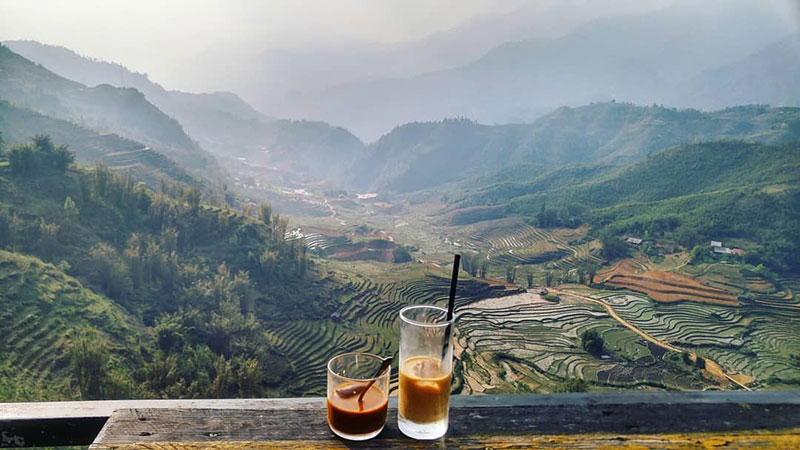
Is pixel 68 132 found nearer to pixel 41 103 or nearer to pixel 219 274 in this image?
pixel 41 103

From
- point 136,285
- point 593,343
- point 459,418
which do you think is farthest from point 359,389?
point 136,285

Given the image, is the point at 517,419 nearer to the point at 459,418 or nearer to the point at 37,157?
the point at 459,418

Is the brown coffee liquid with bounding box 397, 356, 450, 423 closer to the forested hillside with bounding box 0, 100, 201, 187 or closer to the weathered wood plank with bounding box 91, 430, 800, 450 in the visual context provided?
the weathered wood plank with bounding box 91, 430, 800, 450

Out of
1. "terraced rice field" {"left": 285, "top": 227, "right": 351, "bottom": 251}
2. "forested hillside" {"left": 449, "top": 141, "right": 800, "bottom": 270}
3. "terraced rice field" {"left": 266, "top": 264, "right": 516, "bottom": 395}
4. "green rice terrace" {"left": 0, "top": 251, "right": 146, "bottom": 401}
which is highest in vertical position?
"forested hillside" {"left": 449, "top": 141, "right": 800, "bottom": 270}

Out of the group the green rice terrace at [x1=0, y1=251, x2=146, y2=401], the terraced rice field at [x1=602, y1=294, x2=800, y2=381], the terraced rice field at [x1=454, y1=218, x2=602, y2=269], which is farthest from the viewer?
the terraced rice field at [x1=454, y1=218, x2=602, y2=269]

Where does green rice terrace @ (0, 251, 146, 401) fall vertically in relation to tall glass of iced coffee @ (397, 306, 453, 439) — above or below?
below

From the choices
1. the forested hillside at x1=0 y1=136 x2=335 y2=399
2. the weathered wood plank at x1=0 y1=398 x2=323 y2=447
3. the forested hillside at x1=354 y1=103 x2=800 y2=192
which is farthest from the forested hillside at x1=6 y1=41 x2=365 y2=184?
the weathered wood plank at x1=0 y1=398 x2=323 y2=447

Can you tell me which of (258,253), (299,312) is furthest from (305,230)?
(299,312)

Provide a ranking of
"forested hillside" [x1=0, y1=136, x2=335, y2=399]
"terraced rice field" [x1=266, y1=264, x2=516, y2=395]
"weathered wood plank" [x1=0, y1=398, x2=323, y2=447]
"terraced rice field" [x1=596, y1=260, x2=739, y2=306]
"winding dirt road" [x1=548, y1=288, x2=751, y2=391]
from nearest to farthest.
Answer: "weathered wood plank" [x1=0, y1=398, x2=323, y2=447], "forested hillside" [x1=0, y1=136, x2=335, y2=399], "winding dirt road" [x1=548, y1=288, x2=751, y2=391], "terraced rice field" [x1=266, y1=264, x2=516, y2=395], "terraced rice field" [x1=596, y1=260, x2=739, y2=306]
